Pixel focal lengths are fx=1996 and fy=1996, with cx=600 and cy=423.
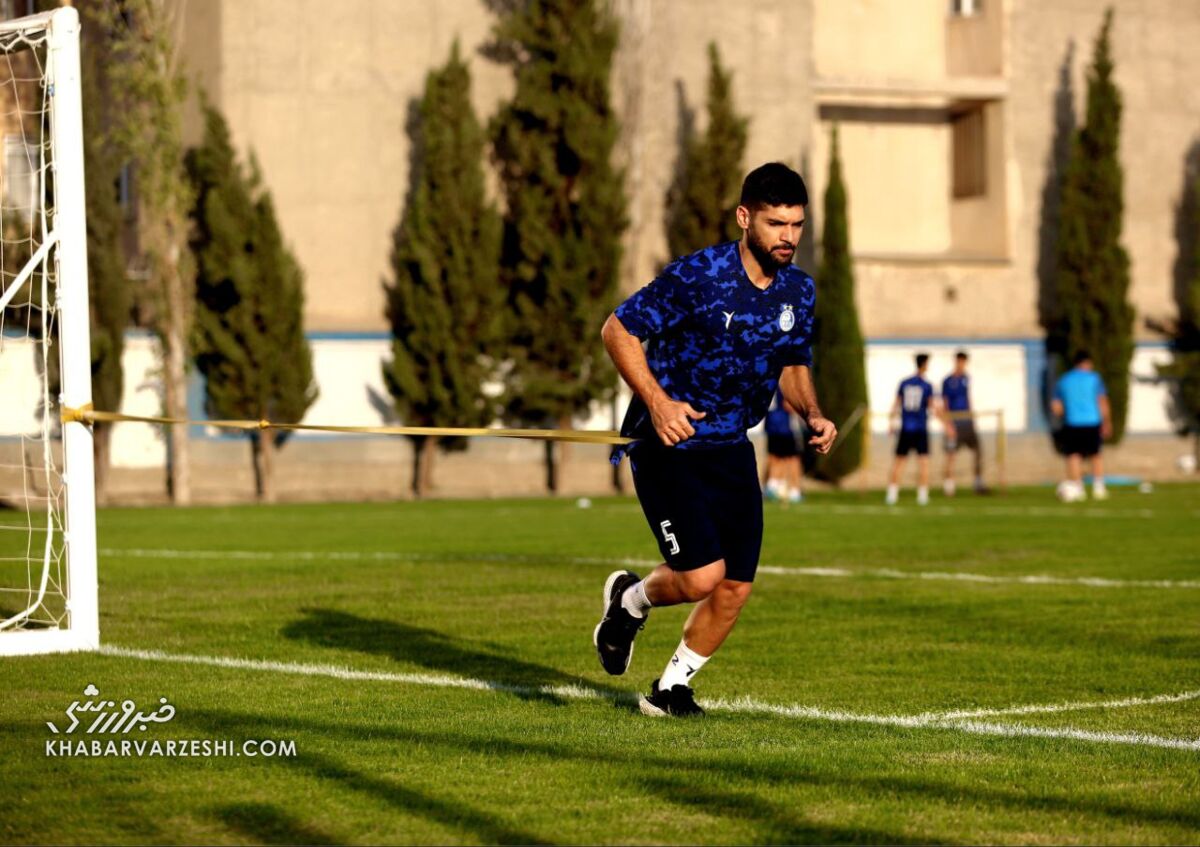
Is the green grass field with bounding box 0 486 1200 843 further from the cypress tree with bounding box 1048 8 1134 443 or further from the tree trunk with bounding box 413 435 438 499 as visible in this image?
the cypress tree with bounding box 1048 8 1134 443

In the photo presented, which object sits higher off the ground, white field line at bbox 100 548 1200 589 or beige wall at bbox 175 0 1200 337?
beige wall at bbox 175 0 1200 337

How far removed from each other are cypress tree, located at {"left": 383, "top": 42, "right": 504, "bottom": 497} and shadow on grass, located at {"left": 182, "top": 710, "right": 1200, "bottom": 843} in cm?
2832

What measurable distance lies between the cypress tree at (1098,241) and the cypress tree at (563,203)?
9.86 metres

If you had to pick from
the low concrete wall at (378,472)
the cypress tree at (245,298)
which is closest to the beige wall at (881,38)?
the low concrete wall at (378,472)

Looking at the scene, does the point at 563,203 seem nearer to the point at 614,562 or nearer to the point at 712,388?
the point at 614,562

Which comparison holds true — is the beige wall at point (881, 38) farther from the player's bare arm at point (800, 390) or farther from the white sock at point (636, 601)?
the white sock at point (636, 601)

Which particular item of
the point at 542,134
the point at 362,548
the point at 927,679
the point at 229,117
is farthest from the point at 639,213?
the point at 927,679

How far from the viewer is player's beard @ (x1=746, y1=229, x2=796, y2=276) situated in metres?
7.41

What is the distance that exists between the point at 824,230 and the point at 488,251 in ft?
22.6

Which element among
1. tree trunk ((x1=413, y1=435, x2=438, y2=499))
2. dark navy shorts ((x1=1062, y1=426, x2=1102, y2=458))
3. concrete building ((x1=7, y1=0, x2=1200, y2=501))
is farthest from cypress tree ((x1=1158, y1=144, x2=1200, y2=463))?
tree trunk ((x1=413, y1=435, x2=438, y2=499))

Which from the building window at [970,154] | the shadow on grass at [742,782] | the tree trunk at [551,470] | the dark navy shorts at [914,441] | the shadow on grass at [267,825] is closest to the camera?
the shadow on grass at [267,825]

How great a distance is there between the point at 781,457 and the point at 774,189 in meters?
23.0

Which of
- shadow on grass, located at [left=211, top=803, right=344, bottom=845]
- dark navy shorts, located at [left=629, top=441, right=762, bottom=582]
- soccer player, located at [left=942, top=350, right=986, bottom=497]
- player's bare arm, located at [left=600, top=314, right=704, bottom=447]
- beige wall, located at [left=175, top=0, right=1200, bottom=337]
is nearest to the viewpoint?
shadow on grass, located at [left=211, top=803, right=344, bottom=845]

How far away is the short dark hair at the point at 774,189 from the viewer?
7.34 metres
